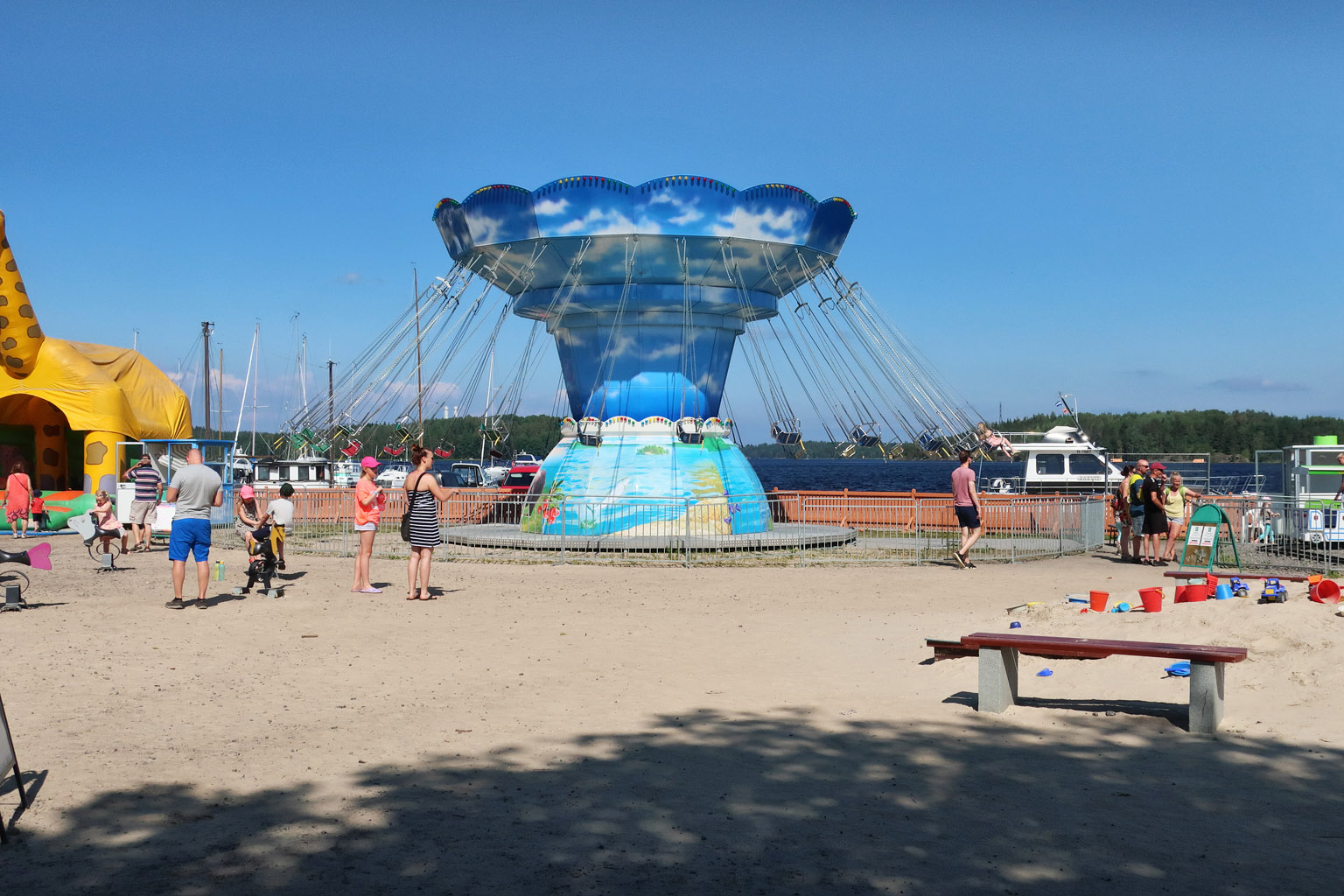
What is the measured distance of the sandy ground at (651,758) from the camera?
397cm

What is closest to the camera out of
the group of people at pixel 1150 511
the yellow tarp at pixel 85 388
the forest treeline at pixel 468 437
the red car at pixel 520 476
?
the group of people at pixel 1150 511

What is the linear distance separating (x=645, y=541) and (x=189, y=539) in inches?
305

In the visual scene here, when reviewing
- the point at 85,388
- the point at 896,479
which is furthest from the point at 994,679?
the point at 896,479

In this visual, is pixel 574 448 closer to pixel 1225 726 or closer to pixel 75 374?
pixel 75 374

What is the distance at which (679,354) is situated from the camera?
18.8m

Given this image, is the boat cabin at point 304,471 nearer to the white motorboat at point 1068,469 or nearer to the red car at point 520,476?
the red car at point 520,476

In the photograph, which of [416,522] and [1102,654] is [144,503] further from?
[1102,654]

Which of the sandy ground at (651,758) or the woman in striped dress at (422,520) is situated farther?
the woman in striped dress at (422,520)

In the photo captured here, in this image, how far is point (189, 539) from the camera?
33.9ft

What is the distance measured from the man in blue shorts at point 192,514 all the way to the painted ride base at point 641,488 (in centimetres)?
741

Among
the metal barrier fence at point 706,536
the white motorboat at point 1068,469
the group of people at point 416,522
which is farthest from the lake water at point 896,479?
the group of people at point 416,522

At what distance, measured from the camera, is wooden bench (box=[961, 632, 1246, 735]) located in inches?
235

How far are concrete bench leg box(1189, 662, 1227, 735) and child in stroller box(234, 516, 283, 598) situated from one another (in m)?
8.96

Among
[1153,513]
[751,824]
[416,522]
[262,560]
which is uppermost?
[416,522]
